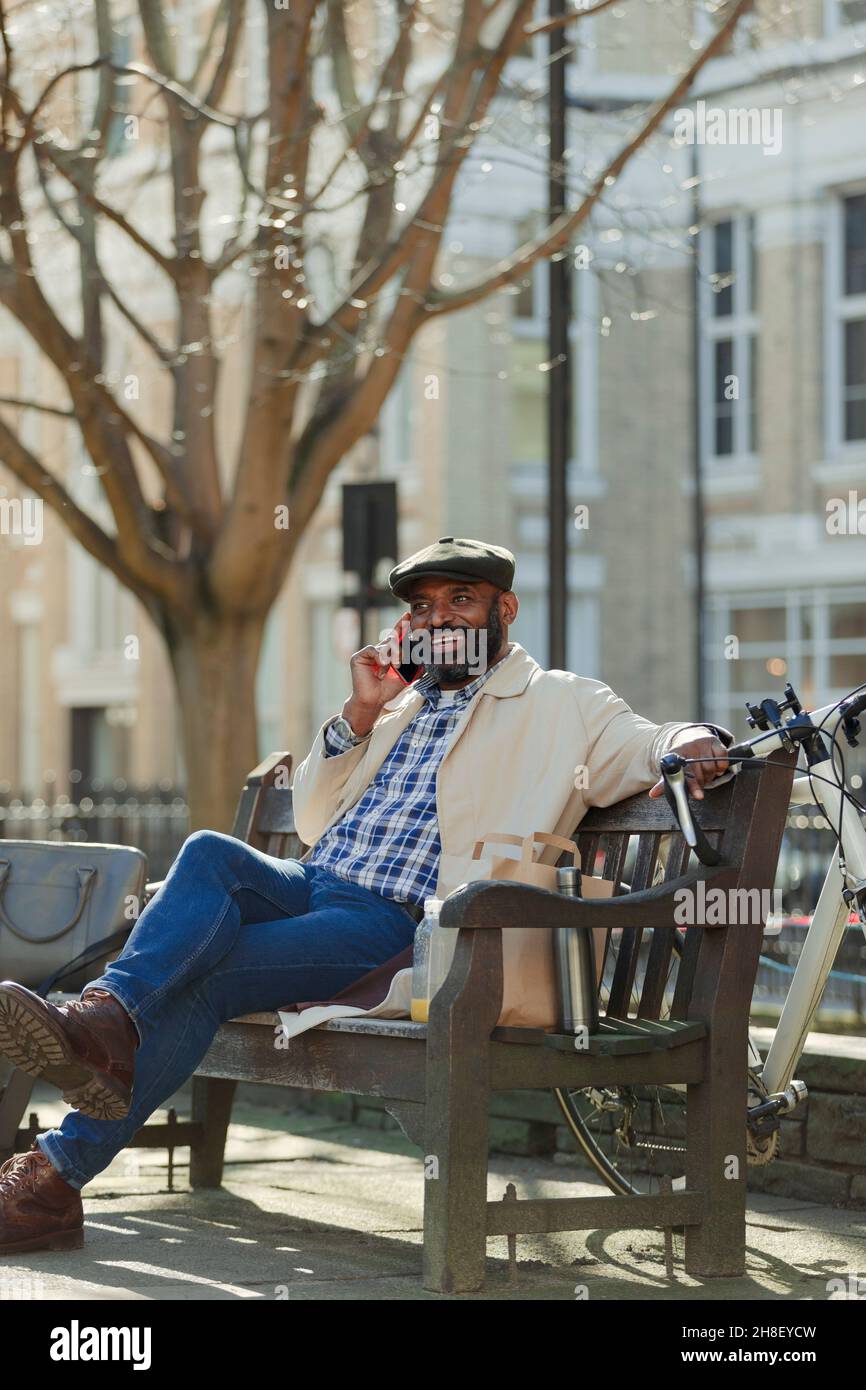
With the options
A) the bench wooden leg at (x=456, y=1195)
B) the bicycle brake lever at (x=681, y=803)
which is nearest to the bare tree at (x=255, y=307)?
the bicycle brake lever at (x=681, y=803)

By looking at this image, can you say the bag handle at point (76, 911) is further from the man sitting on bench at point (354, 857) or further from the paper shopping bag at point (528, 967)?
the paper shopping bag at point (528, 967)

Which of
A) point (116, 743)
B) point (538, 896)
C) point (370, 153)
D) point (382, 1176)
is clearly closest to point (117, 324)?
point (116, 743)

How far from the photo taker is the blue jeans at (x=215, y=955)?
5141mm

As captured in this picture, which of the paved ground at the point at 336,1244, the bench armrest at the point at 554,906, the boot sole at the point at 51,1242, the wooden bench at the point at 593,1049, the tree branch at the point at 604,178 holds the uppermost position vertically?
the tree branch at the point at 604,178

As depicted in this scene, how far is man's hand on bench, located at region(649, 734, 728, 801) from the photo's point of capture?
16.8ft

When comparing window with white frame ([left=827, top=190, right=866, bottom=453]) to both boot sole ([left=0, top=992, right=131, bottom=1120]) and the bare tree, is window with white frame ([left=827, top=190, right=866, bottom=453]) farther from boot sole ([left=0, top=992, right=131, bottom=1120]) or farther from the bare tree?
boot sole ([left=0, top=992, right=131, bottom=1120])

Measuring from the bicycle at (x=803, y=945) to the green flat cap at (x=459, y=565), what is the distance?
2.56 ft

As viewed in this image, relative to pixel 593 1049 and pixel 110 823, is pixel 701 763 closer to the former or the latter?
pixel 593 1049

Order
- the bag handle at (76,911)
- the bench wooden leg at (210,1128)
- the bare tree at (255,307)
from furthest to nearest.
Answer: the bare tree at (255,307)
the bench wooden leg at (210,1128)
the bag handle at (76,911)

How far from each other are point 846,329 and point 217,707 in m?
17.0

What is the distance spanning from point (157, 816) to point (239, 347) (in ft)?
38.4

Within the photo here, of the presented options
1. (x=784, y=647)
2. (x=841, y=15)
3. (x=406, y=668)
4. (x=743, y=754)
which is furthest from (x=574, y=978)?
(x=841, y=15)

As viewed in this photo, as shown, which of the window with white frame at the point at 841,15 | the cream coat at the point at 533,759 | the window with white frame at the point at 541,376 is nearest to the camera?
the cream coat at the point at 533,759
